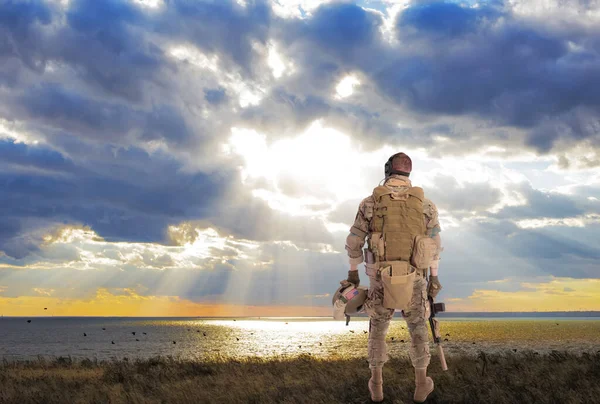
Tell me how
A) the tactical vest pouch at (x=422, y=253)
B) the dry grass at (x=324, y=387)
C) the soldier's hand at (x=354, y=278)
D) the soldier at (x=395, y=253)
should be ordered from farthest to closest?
the dry grass at (x=324, y=387) < the soldier's hand at (x=354, y=278) < the soldier at (x=395, y=253) < the tactical vest pouch at (x=422, y=253)

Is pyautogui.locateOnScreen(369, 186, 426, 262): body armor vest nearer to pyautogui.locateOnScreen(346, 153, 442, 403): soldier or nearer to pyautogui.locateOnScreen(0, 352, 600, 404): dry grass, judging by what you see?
pyautogui.locateOnScreen(346, 153, 442, 403): soldier

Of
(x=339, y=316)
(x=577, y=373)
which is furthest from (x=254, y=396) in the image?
(x=577, y=373)

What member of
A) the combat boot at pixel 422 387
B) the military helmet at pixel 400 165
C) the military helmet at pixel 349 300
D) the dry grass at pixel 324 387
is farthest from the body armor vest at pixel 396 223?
the dry grass at pixel 324 387

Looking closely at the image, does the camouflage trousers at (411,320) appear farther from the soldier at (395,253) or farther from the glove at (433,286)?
the glove at (433,286)

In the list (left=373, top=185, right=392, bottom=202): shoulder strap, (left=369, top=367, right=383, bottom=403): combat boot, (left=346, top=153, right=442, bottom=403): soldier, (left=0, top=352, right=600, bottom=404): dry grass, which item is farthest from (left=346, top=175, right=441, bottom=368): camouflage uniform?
(left=0, top=352, right=600, bottom=404): dry grass

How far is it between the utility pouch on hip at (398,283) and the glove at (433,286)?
0.61m

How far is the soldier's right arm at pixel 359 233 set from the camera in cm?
978

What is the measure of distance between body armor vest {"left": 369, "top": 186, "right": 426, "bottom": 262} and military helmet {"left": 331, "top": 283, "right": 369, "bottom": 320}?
754 mm

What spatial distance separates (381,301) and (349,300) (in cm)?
58

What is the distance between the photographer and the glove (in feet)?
32.0

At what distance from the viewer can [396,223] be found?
9.51 m

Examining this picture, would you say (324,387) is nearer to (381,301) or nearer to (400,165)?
(381,301)

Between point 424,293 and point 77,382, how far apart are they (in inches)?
445

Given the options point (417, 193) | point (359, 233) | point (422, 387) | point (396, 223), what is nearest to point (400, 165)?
point (417, 193)
